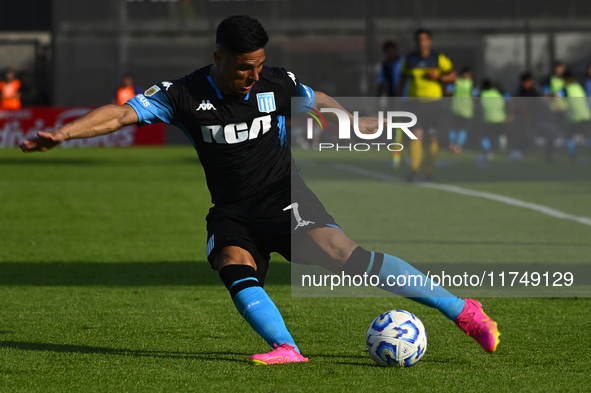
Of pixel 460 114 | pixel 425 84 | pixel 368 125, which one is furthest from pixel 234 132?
pixel 460 114

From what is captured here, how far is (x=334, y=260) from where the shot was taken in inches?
151

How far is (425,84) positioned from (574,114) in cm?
219

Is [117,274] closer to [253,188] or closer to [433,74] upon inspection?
[253,188]

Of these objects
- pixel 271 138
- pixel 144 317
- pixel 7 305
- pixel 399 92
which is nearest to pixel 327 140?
pixel 271 138

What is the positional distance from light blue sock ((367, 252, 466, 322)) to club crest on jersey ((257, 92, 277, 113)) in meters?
0.84

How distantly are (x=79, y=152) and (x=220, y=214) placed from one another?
17.8 m

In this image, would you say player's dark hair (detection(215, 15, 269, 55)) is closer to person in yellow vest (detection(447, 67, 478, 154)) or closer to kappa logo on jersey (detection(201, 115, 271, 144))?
kappa logo on jersey (detection(201, 115, 271, 144))

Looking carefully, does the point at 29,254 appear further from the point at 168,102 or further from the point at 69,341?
the point at 168,102

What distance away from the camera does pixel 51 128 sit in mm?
21453

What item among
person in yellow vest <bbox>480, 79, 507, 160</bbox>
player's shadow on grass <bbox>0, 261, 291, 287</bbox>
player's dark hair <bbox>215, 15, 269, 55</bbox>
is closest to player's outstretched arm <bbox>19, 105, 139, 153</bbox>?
player's dark hair <bbox>215, 15, 269, 55</bbox>

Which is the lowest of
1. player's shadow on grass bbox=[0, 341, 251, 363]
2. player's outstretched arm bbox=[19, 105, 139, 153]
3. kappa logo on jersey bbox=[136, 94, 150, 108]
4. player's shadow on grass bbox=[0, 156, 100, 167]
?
player's shadow on grass bbox=[0, 156, 100, 167]

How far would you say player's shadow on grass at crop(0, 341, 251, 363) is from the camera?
3.80 m

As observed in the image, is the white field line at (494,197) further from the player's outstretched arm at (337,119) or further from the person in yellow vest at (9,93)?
the person in yellow vest at (9,93)

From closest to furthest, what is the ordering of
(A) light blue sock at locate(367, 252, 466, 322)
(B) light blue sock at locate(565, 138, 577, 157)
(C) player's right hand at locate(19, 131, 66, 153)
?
(C) player's right hand at locate(19, 131, 66, 153) < (A) light blue sock at locate(367, 252, 466, 322) < (B) light blue sock at locate(565, 138, 577, 157)
